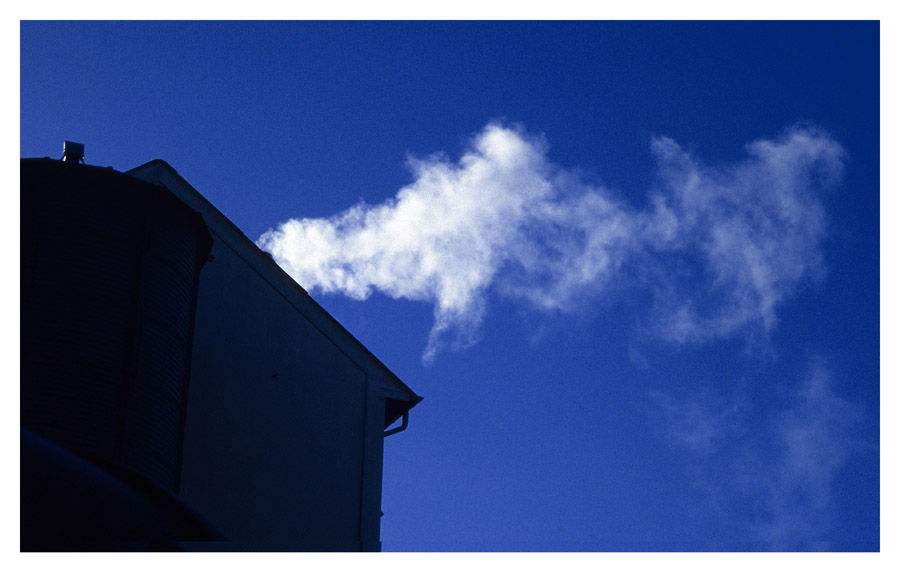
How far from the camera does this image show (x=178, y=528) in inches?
296

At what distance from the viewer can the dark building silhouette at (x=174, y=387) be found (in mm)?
7352

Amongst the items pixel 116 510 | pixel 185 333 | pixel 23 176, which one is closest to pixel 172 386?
pixel 185 333

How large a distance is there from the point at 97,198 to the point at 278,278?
16.7ft

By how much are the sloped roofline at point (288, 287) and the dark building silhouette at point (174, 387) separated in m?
0.02

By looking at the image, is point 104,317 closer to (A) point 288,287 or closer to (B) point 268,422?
(B) point 268,422

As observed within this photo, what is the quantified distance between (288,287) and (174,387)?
4861mm

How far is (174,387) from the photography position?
35.6 feet

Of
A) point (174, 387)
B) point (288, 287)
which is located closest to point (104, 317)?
point (174, 387)

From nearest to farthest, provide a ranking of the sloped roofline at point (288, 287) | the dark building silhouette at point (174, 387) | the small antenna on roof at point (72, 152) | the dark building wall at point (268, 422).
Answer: the dark building silhouette at point (174, 387), the small antenna on roof at point (72, 152), the dark building wall at point (268, 422), the sloped roofline at point (288, 287)

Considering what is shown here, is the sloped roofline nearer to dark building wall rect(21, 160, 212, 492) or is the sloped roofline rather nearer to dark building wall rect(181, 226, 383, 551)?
dark building wall rect(181, 226, 383, 551)

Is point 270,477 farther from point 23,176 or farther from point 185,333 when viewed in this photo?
Answer: point 23,176

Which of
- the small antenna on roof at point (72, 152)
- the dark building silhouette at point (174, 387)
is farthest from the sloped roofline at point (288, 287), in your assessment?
the small antenna on roof at point (72, 152)

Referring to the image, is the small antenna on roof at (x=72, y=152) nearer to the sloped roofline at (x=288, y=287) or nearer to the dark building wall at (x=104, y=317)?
the dark building wall at (x=104, y=317)

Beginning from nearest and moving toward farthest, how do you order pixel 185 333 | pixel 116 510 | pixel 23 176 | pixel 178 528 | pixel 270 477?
pixel 116 510
pixel 178 528
pixel 23 176
pixel 185 333
pixel 270 477
